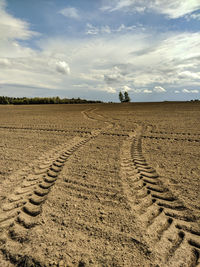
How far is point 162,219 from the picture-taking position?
96.9 inches

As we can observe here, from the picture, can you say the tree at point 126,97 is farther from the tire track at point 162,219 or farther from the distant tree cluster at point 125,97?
the tire track at point 162,219

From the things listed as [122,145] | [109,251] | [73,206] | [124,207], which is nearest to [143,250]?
[109,251]

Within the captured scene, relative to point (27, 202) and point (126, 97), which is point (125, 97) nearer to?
point (126, 97)

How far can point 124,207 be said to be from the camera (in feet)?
8.77

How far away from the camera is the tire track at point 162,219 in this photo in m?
1.92

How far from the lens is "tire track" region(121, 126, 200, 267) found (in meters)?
1.92

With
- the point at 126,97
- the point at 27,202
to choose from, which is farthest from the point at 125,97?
the point at 27,202

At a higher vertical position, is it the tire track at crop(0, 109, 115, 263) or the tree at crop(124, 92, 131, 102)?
the tree at crop(124, 92, 131, 102)

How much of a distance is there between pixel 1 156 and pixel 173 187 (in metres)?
5.12

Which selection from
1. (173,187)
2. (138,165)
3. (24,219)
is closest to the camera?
(24,219)

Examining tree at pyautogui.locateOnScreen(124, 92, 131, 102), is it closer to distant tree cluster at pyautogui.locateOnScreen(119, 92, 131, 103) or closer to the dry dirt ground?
distant tree cluster at pyautogui.locateOnScreen(119, 92, 131, 103)

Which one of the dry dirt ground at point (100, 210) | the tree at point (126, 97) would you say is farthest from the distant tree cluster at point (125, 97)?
the dry dirt ground at point (100, 210)

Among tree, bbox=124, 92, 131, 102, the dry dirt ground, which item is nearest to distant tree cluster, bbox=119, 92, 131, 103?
tree, bbox=124, 92, 131, 102

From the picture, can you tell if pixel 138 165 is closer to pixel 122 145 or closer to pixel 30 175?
pixel 122 145
